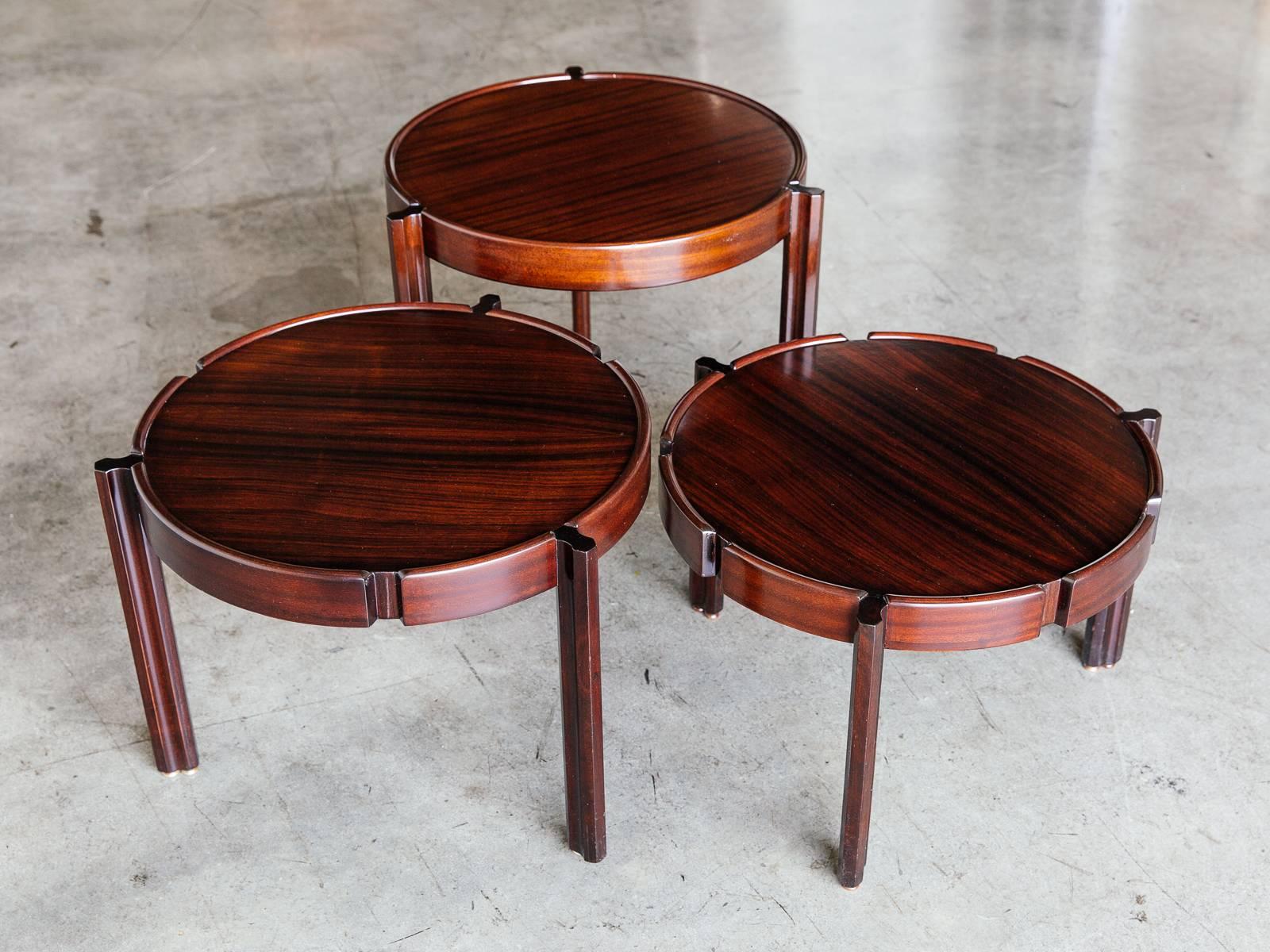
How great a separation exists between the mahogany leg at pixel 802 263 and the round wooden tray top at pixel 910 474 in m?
0.27

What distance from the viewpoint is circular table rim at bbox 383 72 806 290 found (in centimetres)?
208

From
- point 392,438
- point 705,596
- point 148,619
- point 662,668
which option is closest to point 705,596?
point 705,596

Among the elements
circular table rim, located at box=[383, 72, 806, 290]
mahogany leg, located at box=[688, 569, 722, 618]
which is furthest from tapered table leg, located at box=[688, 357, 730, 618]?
circular table rim, located at box=[383, 72, 806, 290]

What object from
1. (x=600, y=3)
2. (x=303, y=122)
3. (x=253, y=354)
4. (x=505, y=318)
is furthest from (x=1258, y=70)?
(x=253, y=354)

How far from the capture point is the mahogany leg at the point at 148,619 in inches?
67.3

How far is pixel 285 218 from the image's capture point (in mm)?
3387

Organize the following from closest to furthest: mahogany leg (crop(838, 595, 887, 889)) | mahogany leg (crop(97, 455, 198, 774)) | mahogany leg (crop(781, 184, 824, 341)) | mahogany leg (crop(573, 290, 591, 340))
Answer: mahogany leg (crop(838, 595, 887, 889)), mahogany leg (crop(97, 455, 198, 774)), mahogany leg (crop(781, 184, 824, 341)), mahogany leg (crop(573, 290, 591, 340))

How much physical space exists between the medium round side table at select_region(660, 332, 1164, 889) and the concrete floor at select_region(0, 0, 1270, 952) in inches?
8.0

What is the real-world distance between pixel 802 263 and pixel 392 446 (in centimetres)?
82

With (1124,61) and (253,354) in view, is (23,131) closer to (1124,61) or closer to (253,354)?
(253,354)

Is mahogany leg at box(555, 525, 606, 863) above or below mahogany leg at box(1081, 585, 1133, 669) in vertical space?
above

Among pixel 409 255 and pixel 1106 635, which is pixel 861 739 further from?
pixel 409 255

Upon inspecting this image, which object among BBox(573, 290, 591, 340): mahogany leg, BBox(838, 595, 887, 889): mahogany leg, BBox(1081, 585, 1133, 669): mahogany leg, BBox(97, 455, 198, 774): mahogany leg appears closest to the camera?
BBox(838, 595, 887, 889): mahogany leg

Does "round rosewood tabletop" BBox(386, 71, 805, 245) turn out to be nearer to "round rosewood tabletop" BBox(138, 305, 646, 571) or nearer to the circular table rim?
the circular table rim
